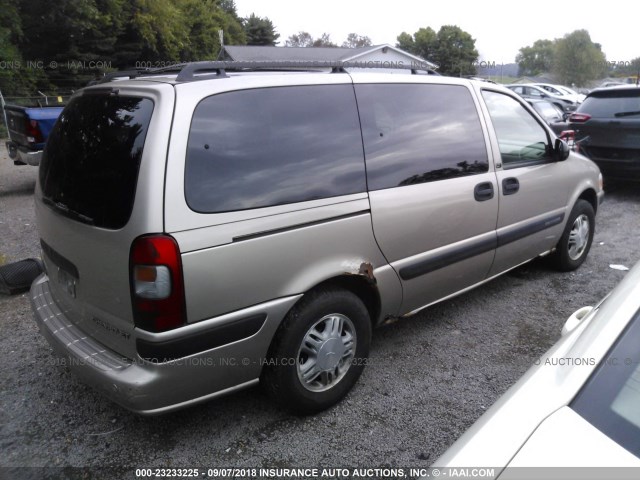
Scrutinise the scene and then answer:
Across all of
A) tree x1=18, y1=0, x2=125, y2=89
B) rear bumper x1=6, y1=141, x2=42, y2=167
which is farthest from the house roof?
rear bumper x1=6, y1=141, x2=42, y2=167

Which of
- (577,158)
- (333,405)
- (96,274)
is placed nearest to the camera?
(96,274)

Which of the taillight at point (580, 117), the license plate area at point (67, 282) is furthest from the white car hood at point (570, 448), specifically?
the taillight at point (580, 117)

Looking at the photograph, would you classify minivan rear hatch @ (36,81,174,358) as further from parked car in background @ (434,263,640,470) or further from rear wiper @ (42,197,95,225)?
parked car in background @ (434,263,640,470)

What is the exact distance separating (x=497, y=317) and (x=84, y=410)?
2993 millimetres

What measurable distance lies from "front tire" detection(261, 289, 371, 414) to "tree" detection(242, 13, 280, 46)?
56498mm

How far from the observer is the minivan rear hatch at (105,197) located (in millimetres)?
2143

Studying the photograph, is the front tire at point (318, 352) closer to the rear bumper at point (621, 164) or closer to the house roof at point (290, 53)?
the rear bumper at point (621, 164)

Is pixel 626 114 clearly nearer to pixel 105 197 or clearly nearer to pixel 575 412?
pixel 575 412

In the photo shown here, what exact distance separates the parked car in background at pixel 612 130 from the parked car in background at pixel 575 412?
6867 mm

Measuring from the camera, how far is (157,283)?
2115 mm

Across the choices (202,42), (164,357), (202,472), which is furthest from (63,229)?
(202,42)

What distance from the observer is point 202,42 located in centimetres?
3738

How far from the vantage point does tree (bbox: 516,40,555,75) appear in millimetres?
81762

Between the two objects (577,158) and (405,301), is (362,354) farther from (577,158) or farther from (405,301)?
(577,158)
